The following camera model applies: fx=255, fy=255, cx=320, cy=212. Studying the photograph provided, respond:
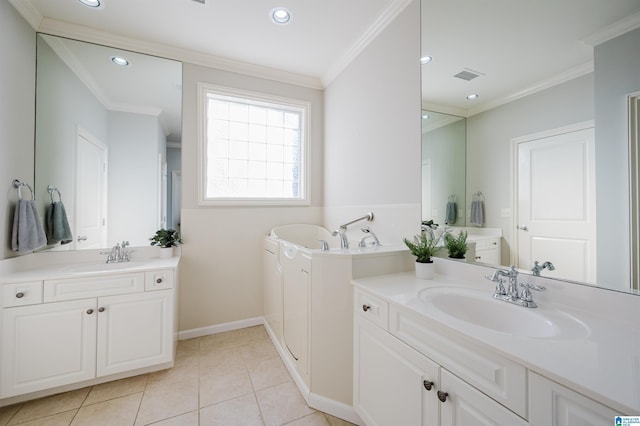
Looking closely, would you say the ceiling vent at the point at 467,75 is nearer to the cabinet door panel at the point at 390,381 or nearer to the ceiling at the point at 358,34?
the ceiling at the point at 358,34

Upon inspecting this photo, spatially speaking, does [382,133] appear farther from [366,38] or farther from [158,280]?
[158,280]

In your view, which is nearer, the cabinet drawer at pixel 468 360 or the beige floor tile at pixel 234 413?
the cabinet drawer at pixel 468 360

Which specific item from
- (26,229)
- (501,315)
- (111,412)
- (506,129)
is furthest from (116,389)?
(506,129)

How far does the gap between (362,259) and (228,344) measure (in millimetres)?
1700

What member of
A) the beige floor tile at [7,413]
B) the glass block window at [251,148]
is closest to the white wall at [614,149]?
the glass block window at [251,148]

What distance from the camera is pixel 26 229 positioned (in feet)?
5.71

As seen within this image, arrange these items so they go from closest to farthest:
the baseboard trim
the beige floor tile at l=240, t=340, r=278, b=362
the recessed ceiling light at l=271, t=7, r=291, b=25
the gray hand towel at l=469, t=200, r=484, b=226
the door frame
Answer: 1. the door frame
2. the gray hand towel at l=469, t=200, r=484, b=226
3. the recessed ceiling light at l=271, t=7, r=291, b=25
4. the beige floor tile at l=240, t=340, r=278, b=362
5. the baseboard trim

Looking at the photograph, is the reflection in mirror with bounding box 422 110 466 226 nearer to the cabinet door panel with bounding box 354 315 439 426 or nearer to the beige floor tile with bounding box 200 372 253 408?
the cabinet door panel with bounding box 354 315 439 426

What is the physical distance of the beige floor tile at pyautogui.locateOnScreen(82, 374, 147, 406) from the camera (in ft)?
5.49

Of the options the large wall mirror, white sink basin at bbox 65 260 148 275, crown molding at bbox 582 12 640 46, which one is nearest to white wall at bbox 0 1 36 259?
white sink basin at bbox 65 260 148 275

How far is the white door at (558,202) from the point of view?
40.3 inches

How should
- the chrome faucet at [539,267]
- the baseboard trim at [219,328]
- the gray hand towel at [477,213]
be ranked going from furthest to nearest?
the baseboard trim at [219,328], the gray hand towel at [477,213], the chrome faucet at [539,267]

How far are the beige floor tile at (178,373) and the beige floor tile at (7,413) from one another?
68 cm

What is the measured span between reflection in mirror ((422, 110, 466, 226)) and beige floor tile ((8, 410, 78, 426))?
247cm
